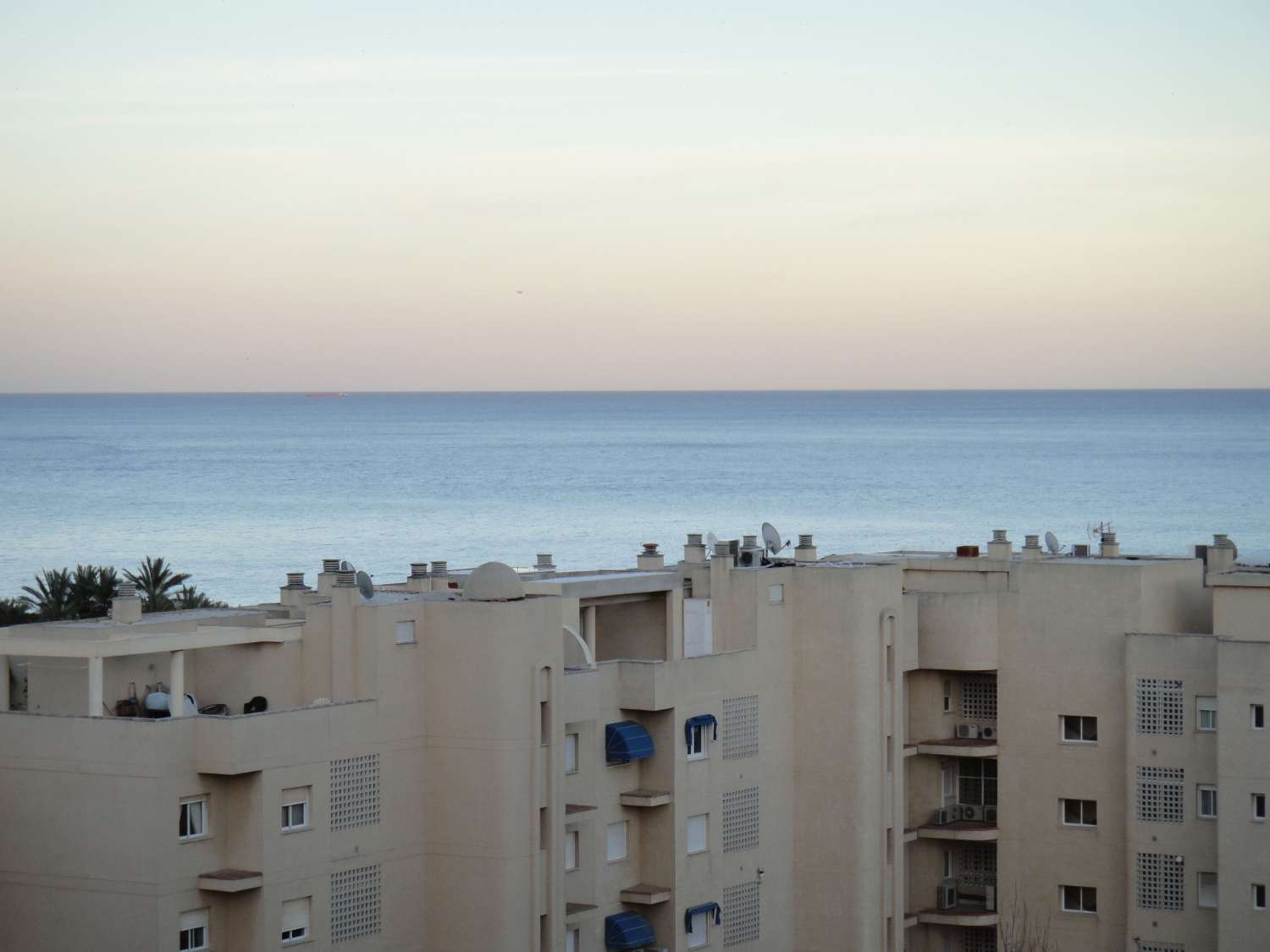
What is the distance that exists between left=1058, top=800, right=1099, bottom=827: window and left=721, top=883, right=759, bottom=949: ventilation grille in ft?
21.2

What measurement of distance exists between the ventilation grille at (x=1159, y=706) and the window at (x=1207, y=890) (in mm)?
2584

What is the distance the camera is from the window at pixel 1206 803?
3772 centimetres

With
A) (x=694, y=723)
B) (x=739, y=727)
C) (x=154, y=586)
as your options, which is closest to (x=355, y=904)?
(x=694, y=723)

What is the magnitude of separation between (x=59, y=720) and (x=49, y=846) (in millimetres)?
1682

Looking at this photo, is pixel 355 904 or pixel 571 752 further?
pixel 571 752

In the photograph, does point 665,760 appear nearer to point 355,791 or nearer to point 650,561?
point 650,561

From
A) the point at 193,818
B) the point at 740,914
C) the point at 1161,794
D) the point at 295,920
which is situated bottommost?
the point at 740,914

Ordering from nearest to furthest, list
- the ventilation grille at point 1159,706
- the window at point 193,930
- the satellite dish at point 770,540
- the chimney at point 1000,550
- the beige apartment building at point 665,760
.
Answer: the window at point 193,930
the beige apartment building at point 665,760
the ventilation grille at point 1159,706
the satellite dish at point 770,540
the chimney at point 1000,550

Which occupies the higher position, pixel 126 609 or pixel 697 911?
pixel 126 609

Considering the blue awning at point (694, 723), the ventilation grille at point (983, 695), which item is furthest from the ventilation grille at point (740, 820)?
the ventilation grille at point (983, 695)

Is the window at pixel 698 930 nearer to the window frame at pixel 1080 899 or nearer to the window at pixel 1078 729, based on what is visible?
the window frame at pixel 1080 899

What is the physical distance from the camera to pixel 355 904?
1195 inches

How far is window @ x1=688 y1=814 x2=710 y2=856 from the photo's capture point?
117ft

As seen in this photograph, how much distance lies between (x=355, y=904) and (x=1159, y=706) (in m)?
15.5
